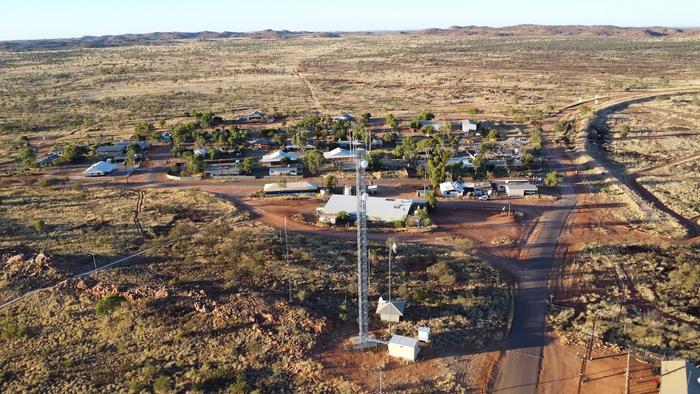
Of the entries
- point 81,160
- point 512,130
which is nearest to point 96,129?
point 81,160

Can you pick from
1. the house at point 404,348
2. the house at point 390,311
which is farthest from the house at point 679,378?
the house at point 390,311

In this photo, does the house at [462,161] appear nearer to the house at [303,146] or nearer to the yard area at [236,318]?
the house at [303,146]

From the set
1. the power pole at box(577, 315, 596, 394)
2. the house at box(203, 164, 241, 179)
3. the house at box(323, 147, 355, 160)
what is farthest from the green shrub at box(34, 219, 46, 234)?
the power pole at box(577, 315, 596, 394)

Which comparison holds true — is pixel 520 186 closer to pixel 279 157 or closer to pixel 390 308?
pixel 390 308

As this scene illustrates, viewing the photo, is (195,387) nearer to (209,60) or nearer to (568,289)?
(568,289)

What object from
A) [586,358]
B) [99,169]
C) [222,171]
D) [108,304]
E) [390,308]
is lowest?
[586,358]

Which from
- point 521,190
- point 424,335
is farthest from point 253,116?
point 424,335
